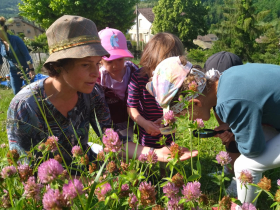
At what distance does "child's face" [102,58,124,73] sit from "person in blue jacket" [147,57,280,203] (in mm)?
730

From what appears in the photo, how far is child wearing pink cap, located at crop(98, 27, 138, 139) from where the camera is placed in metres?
2.36

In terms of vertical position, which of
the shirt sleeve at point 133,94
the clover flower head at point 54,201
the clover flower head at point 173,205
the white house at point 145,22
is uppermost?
the clover flower head at point 54,201

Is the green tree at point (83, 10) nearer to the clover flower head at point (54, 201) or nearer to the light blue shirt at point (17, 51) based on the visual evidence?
the light blue shirt at point (17, 51)

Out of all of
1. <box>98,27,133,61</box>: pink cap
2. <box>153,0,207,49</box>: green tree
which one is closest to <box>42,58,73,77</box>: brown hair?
<box>98,27,133,61</box>: pink cap

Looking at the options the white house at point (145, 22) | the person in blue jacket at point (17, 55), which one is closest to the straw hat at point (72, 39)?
the person in blue jacket at point (17, 55)

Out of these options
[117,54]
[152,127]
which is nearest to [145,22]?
[117,54]

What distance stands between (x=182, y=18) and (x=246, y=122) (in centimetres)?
3835

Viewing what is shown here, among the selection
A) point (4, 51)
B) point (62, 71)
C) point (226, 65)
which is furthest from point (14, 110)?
point (4, 51)

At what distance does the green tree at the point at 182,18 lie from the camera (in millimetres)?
36812

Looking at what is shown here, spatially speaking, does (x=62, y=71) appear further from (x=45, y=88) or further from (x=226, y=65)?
(x=226, y=65)

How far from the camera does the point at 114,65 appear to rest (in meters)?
2.36

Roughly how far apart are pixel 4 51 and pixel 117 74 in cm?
354

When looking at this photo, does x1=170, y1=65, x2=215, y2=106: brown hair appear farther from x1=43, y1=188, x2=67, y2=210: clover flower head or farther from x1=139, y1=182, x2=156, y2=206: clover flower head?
x1=43, y1=188, x2=67, y2=210: clover flower head

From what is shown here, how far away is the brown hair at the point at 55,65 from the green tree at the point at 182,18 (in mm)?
36427
